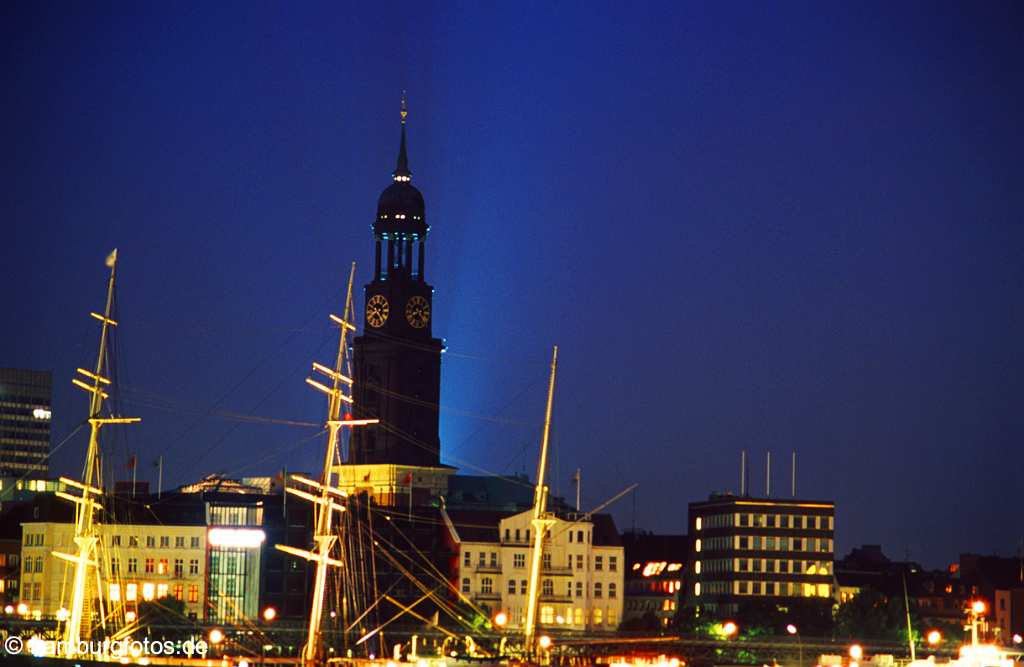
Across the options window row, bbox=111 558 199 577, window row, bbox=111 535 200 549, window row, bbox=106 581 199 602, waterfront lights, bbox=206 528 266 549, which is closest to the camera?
window row, bbox=106 581 199 602

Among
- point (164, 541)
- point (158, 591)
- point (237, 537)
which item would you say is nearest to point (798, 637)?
point (237, 537)

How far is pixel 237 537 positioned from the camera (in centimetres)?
19850

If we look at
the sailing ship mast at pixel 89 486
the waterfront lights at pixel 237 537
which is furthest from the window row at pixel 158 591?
the sailing ship mast at pixel 89 486

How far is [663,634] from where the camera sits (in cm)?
18475

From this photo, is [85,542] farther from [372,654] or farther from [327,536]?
[372,654]

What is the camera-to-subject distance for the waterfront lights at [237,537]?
198 m

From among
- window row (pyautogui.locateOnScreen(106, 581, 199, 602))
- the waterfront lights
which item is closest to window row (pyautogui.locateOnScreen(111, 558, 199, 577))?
window row (pyautogui.locateOnScreen(106, 581, 199, 602))

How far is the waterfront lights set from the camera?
198 meters

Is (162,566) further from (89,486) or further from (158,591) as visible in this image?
(89,486)

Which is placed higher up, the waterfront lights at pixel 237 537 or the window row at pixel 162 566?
the waterfront lights at pixel 237 537

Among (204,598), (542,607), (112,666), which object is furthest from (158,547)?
(112,666)

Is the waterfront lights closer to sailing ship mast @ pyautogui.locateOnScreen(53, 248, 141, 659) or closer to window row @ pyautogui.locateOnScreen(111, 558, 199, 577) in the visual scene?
window row @ pyautogui.locateOnScreen(111, 558, 199, 577)

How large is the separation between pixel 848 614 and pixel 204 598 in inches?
2162

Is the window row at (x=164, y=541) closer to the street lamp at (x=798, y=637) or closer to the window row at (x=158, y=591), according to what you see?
the window row at (x=158, y=591)
